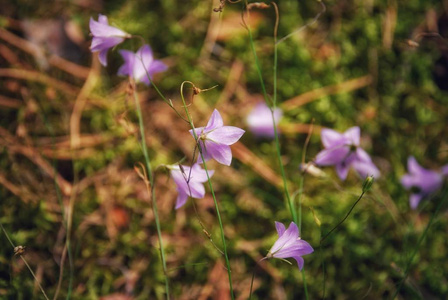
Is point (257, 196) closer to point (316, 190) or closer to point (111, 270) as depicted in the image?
point (316, 190)

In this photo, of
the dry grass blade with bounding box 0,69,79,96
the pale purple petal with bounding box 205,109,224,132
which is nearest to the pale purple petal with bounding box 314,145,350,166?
the pale purple petal with bounding box 205,109,224,132

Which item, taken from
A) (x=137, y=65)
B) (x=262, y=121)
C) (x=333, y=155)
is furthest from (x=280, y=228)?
(x=262, y=121)

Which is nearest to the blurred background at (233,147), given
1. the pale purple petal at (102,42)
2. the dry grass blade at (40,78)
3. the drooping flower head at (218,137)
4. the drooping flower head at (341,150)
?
the dry grass blade at (40,78)

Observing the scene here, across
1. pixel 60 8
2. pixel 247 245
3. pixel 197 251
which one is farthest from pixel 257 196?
pixel 60 8

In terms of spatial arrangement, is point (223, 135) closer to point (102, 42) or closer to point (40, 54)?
point (102, 42)

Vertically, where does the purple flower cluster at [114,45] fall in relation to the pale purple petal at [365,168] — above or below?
above

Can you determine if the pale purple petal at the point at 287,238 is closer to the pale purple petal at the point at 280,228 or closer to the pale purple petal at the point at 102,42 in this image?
the pale purple petal at the point at 280,228

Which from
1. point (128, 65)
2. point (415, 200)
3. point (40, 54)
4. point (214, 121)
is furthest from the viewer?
point (40, 54)
